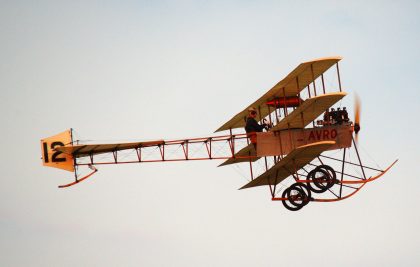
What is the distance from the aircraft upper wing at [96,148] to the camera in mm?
26469

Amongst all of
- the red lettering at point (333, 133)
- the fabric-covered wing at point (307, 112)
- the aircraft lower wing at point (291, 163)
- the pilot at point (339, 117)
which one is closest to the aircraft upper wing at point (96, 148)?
the aircraft lower wing at point (291, 163)

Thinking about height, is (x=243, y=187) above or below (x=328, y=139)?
below

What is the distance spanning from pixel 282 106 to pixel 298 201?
4.17 meters

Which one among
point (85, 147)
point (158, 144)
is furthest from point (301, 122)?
point (85, 147)

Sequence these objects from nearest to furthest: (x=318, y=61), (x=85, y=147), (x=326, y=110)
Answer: (x=318, y=61) → (x=326, y=110) → (x=85, y=147)

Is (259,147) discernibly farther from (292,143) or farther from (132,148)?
(132,148)

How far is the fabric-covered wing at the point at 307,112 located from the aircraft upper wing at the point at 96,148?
562 centimetres

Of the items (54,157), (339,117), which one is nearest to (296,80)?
(339,117)

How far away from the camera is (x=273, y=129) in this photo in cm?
2494

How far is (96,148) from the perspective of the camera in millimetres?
26594

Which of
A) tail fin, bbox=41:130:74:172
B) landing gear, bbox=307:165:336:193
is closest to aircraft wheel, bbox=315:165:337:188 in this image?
landing gear, bbox=307:165:336:193

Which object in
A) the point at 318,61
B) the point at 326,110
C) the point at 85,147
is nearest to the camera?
the point at 318,61

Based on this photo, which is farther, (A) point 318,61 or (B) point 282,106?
(B) point 282,106

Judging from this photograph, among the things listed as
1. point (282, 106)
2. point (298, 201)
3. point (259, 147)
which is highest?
point (282, 106)
